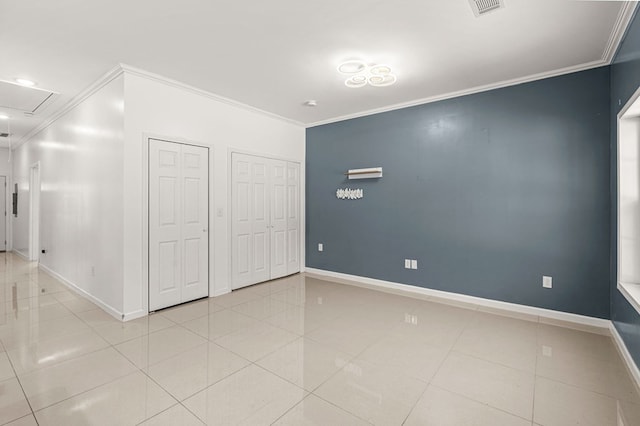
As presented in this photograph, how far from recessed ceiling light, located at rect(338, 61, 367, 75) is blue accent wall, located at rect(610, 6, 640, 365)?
2.15m

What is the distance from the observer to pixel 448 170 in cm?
423

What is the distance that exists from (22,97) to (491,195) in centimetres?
654

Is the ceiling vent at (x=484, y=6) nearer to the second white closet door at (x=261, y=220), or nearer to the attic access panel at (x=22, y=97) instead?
the second white closet door at (x=261, y=220)

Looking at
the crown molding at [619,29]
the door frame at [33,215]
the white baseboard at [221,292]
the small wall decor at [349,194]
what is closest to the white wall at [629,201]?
the crown molding at [619,29]

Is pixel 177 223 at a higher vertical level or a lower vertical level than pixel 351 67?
lower

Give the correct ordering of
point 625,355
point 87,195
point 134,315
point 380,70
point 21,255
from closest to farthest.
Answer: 1. point 625,355
2. point 380,70
3. point 134,315
4. point 87,195
5. point 21,255

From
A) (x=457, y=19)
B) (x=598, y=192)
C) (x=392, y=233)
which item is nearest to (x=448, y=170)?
(x=392, y=233)

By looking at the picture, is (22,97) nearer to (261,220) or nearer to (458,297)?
(261,220)

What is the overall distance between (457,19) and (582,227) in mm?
2602

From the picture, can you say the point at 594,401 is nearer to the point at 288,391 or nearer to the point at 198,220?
the point at 288,391

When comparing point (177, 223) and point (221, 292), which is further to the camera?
point (221, 292)

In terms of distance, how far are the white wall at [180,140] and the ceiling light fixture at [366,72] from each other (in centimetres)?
194

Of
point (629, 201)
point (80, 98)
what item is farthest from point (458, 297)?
point (80, 98)

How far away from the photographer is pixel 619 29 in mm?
2586
